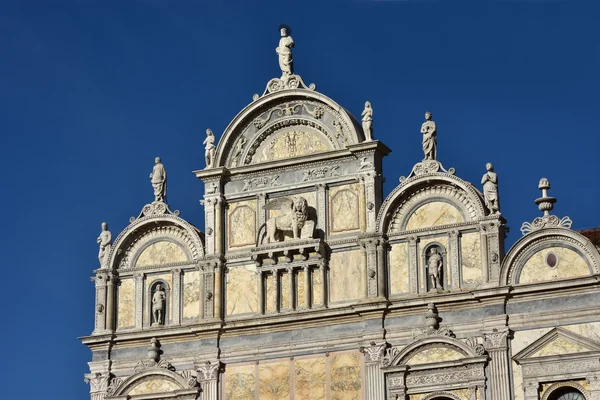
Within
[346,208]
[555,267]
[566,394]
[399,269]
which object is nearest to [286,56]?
[346,208]

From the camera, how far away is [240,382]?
34969 millimetres

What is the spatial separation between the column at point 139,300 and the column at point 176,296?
0.83 m

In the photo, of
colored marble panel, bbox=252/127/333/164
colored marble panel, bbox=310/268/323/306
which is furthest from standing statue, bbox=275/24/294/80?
colored marble panel, bbox=310/268/323/306

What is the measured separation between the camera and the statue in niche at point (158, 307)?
36.4m

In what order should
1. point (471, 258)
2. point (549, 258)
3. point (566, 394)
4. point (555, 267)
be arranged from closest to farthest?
point (566, 394)
point (555, 267)
point (549, 258)
point (471, 258)

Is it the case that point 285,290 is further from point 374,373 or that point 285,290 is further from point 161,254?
point 161,254

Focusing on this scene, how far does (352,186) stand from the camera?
35.1 meters

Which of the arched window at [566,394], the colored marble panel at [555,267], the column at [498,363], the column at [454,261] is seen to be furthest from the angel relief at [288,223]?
the arched window at [566,394]

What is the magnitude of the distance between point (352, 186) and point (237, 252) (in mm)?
3333

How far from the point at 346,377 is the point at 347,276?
240 centimetres

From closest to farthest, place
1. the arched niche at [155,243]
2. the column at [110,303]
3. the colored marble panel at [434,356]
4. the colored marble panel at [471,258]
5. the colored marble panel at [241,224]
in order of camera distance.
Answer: the colored marble panel at [434,356] < the colored marble panel at [471,258] < the colored marble panel at [241,224] < the arched niche at [155,243] < the column at [110,303]

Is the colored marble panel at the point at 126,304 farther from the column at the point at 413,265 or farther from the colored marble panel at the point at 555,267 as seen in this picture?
the colored marble panel at the point at 555,267

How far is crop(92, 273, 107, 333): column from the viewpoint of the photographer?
36.8 meters

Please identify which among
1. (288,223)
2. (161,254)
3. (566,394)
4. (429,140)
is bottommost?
(566,394)
